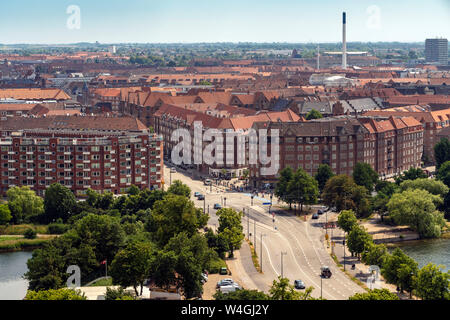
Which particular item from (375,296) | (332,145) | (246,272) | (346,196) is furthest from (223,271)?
(332,145)

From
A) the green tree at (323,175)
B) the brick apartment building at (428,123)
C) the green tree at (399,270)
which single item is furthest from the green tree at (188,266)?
the brick apartment building at (428,123)

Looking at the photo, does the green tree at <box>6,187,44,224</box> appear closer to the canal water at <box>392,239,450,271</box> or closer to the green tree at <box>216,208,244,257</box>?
the green tree at <box>216,208,244,257</box>

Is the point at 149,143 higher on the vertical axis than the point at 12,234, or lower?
higher

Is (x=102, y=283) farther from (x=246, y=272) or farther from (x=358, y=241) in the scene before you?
(x=358, y=241)

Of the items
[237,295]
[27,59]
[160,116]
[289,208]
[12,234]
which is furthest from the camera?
[27,59]

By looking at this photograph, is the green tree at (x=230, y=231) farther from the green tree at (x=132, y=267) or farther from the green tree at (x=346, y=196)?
the green tree at (x=346, y=196)
